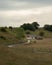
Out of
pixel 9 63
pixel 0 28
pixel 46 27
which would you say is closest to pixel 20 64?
pixel 9 63

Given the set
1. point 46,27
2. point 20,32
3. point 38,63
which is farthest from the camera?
point 46,27

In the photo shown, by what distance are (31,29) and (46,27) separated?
34.6 feet

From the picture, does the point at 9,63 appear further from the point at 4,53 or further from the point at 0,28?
the point at 0,28

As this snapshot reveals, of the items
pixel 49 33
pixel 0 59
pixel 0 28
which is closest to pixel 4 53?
pixel 0 59

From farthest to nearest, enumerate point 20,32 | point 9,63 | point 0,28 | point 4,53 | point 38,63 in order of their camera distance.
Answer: point 20,32, point 0,28, point 4,53, point 38,63, point 9,63

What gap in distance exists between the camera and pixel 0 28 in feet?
A: 289

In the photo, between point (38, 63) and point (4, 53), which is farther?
point (4, 53)

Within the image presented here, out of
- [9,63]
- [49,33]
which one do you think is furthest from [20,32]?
[9,63]

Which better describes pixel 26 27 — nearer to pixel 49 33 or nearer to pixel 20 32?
pixel 49 33

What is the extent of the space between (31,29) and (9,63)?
134 meters

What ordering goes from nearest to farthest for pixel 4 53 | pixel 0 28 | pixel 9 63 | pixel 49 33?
pixel 9 63
pixel 4 53
pixel 0 28
pixel 49 33

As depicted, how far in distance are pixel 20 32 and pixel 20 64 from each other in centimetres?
6941

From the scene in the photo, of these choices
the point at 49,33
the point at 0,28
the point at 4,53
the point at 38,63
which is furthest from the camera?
the point at 49,33

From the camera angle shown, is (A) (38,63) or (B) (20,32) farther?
(B) (20,32)
